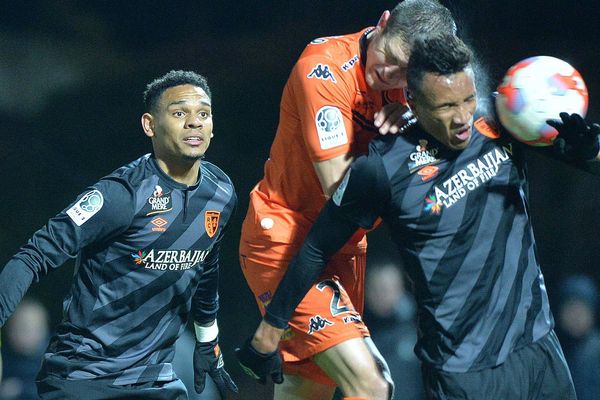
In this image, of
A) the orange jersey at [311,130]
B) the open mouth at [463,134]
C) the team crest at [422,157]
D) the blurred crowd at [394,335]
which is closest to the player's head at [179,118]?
the orange jersey at [311,130]

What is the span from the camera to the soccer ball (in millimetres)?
2865

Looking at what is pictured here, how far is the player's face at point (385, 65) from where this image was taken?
3.23m

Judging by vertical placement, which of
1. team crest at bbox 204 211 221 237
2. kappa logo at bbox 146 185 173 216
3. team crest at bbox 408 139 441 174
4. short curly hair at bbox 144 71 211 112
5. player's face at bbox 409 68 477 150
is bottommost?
team crest at bbox 204 211 221 237

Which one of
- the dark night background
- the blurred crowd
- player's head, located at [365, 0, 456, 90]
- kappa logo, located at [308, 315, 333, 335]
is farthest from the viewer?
the dark night background

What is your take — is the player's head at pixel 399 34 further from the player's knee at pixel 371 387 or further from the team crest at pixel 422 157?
the player's knee at pixel 371 387

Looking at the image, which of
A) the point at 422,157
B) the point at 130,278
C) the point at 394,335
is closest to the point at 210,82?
the point at 394,335

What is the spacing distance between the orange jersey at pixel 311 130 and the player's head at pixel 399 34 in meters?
0.11

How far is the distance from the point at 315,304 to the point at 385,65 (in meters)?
0.89

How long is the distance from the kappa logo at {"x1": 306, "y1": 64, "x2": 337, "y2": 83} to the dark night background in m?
2.21

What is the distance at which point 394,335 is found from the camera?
544 centimetres

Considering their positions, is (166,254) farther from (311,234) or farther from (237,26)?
(237,26)

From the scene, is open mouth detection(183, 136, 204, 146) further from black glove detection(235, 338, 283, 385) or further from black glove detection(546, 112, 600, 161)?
black glove detection(546, 112, 600, 161)

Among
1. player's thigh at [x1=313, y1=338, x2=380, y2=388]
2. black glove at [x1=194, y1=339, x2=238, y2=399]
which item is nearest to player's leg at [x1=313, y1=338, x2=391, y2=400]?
player's thigh at [x1=313, y1=338, x2=380, y2=388]

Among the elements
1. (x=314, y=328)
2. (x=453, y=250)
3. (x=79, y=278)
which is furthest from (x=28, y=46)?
(x=453, y=250)
